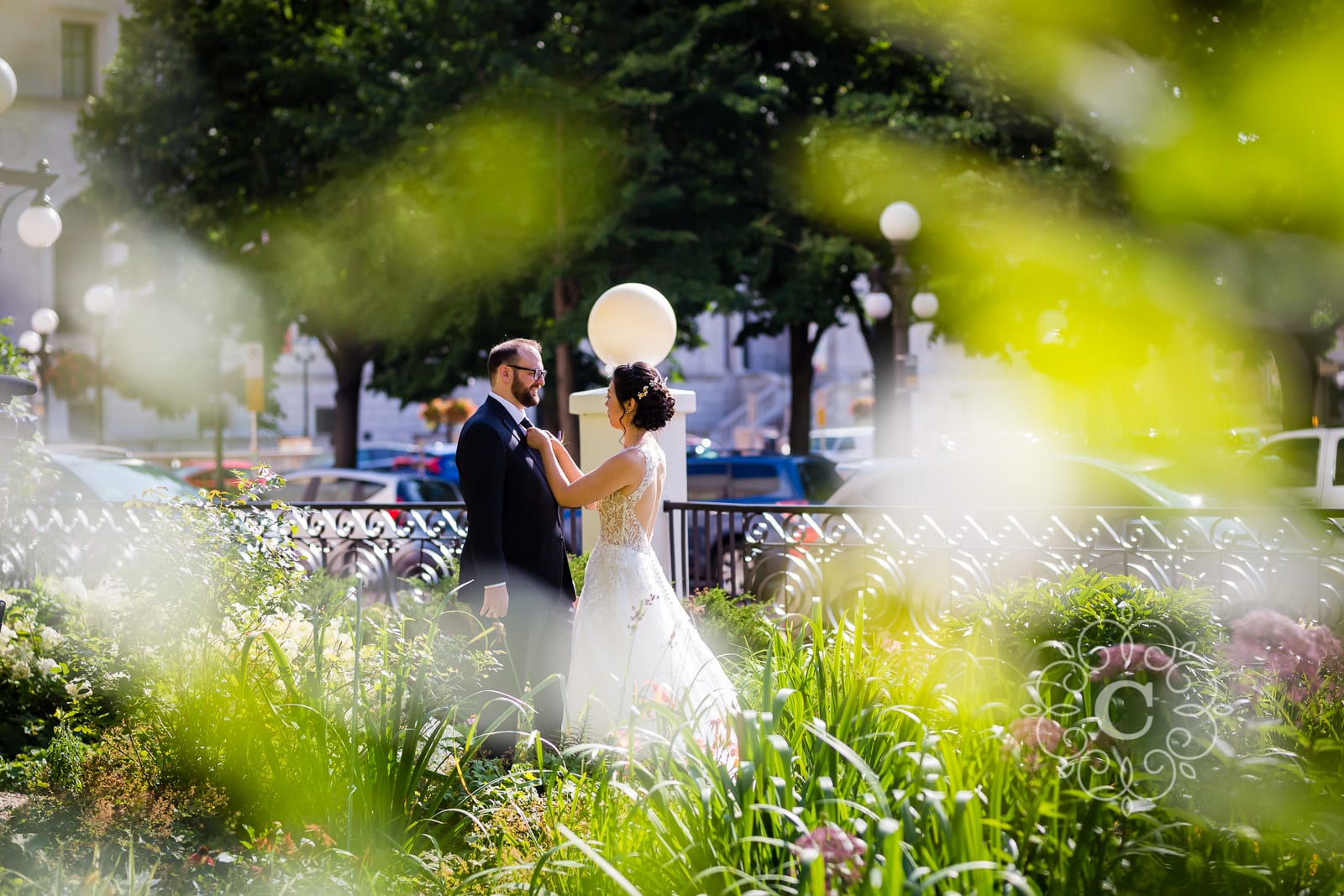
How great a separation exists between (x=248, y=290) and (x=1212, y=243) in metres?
16.9

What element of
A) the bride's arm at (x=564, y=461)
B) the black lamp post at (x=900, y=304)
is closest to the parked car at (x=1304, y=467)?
the black lamp post at (x=900, y=304)

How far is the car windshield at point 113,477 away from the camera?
1181cm

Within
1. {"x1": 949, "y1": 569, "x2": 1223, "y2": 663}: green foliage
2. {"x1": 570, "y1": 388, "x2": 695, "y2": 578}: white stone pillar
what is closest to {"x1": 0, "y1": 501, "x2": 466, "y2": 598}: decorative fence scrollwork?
{"x1": 570, "y1": 388, "x2": 695, "y2": 578}: white stone pillar

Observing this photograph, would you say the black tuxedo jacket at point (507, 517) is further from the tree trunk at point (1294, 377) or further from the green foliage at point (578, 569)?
the tree trunk at point (1294, 377)

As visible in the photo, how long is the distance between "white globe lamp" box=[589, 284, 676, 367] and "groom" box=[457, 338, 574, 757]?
5.89ft

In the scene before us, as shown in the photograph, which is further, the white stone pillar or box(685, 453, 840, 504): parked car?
box(685, 453, 840, 504): parked car

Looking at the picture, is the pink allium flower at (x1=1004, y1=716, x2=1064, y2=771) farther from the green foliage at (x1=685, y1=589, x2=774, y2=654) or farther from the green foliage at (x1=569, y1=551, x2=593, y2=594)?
the green foliage at (x1=569, y1=551, x2=593, y2=594)

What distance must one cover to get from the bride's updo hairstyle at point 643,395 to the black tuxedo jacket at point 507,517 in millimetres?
520

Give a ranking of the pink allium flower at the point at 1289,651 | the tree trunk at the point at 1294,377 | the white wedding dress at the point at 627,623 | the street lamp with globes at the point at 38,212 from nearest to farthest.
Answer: the pink allium flower at the point at 1289,651, the white wedding dress at the point at 627,623, the street lamp with globes at the point at 38,212, the tree trunk at the point at 1294,377

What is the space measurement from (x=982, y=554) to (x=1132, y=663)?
11.8 feet

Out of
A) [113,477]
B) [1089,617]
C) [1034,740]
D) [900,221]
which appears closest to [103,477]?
[113,477]

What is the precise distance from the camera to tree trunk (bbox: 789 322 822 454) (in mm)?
26625

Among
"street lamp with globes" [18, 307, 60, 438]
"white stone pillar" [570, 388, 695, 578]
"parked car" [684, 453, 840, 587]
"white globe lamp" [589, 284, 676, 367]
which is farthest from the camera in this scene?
"street lamp with globes" [18, 307, 60, 438]

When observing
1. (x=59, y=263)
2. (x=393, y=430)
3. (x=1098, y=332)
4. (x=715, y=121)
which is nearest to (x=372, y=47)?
(x=715, y=121)
